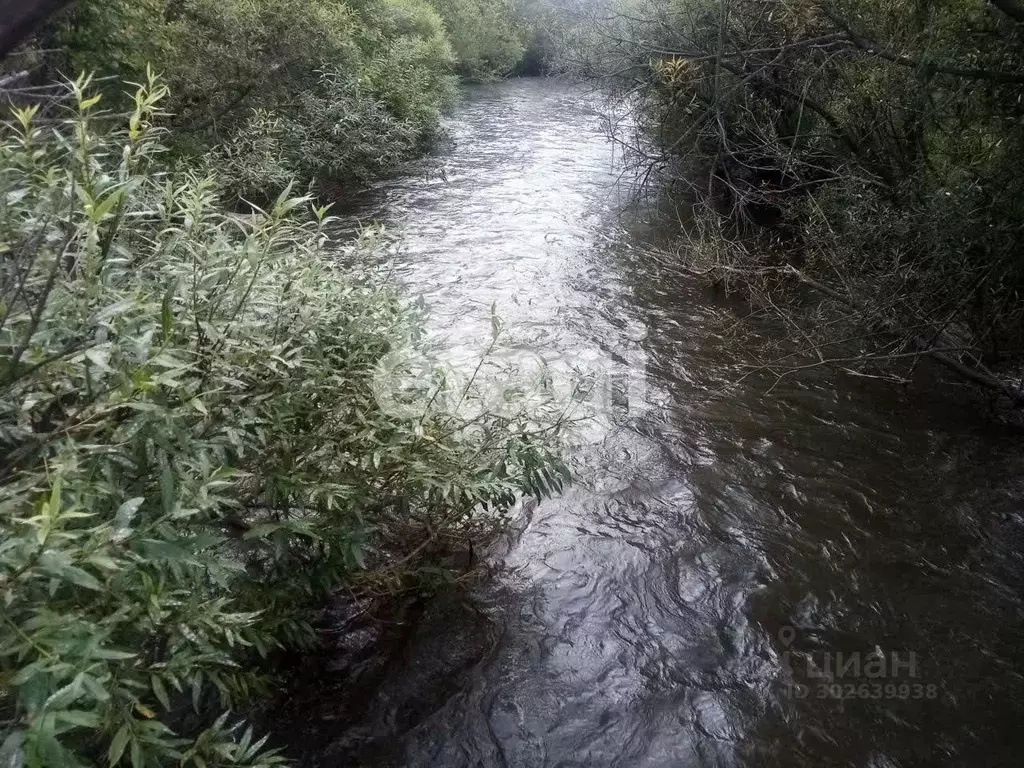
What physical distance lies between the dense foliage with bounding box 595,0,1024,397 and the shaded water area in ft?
3.08

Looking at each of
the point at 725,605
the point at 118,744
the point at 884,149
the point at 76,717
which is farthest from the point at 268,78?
the point at 76,717

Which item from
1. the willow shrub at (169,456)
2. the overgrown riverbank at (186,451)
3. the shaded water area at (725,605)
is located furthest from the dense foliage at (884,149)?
the willow shrub at (169,456)

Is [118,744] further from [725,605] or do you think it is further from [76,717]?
[725,605]

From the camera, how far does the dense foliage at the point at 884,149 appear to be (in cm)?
571

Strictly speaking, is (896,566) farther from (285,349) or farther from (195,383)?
(195,383)

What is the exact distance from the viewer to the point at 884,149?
8.23 m

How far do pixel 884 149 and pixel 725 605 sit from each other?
644 cm

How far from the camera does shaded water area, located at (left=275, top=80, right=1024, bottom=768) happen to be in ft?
12.3

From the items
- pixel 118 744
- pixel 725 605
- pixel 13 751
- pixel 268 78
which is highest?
pixel 13 751

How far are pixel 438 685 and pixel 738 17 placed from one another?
8917 mm

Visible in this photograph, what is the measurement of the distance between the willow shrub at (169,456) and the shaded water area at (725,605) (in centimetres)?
81

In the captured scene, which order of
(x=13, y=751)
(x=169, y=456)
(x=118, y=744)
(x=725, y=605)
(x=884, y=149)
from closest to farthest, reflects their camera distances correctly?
(x=13, y=751) → (x=118, y=744) → (x=169, y=456) → (x=725, y=605) → (x=884, y=149)

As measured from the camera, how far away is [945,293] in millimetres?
6449

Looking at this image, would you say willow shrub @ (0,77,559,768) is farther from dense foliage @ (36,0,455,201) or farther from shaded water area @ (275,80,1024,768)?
dense foliage @ (36,0,455,201)
